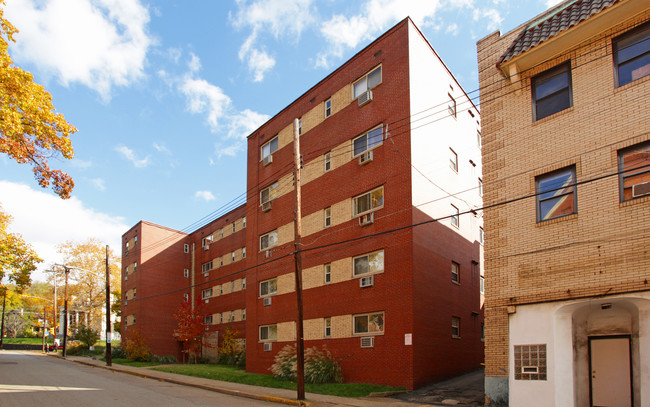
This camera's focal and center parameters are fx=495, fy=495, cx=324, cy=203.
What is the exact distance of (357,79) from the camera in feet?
81.1

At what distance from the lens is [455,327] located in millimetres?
23312

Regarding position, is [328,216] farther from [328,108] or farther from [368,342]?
[368,342]

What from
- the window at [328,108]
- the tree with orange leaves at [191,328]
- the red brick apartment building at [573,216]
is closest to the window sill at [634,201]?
the red brick apartment building at [573,216]

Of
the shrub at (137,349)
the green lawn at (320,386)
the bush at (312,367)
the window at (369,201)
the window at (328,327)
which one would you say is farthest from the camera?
the shrub at (137,349)

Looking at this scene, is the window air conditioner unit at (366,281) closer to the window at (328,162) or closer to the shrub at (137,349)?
the window at (328,162)

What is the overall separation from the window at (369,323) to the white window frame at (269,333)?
7.06m

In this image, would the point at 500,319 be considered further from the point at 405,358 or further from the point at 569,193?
the point at 405,358

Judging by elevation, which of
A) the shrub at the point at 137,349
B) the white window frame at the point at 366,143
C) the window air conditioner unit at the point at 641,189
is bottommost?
the shrub at the point at 137,349

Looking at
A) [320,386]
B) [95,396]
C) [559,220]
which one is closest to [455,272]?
[320,386]

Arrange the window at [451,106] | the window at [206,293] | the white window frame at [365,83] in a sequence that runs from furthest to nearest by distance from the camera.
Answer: the window at [206,293] → the window at [451,106] → the white window frame at [365,83]

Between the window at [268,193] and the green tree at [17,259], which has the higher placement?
the window at [268,193]

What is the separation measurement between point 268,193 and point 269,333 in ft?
27.3

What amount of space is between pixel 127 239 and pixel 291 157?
30.1 metres

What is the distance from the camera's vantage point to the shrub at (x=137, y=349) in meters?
40.3
